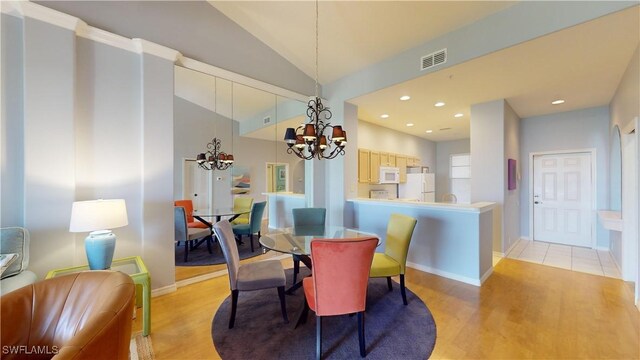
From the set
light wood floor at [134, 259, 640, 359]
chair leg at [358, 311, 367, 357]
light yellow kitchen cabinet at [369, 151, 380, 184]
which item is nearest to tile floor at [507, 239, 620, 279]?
light wood floor at [134, 259, 640, 359]

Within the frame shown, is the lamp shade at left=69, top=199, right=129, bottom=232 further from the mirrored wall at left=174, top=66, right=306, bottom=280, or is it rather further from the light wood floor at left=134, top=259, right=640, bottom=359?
the light wood floor at left=134, top=259, right=640, bottom=359

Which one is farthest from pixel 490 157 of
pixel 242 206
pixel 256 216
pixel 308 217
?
pixel 242 206

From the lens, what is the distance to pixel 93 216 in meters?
2.02

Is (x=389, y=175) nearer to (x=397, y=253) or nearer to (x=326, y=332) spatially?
(x=397, y=253)

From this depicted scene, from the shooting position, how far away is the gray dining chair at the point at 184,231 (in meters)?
3.04

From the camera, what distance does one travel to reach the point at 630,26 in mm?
2244

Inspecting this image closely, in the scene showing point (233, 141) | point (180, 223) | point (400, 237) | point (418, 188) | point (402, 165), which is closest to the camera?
point (400, 237)

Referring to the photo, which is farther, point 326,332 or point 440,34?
point 440,34

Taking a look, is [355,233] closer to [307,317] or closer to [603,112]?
[307,317]

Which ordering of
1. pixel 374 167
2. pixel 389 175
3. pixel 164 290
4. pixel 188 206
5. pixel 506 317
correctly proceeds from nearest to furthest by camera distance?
A: pixel 506 317
pixel 164 290
pixel 188 206
pixel 374 167
pixel 389 175

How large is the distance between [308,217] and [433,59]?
2716 millimetres

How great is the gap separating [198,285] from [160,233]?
0.85 meters

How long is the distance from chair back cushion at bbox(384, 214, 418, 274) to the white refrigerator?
3858mm

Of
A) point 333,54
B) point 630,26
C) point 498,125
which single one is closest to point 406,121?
point 498,125
